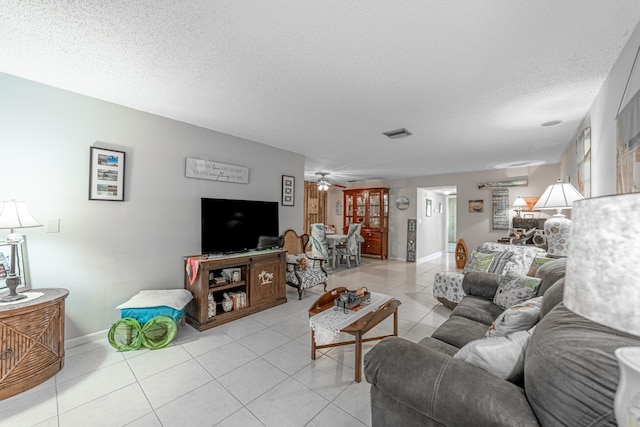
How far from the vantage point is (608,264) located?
0.49m

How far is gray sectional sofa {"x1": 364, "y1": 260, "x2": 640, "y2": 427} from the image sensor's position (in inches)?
30.3

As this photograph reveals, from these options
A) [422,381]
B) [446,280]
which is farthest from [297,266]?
[422,381]

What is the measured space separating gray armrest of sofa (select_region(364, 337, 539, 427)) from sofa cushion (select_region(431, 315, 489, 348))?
718 millimetres

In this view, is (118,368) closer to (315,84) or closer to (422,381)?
(422,381)

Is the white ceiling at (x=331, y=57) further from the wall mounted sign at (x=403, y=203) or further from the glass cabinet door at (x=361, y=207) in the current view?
the glass cabinet door at (x=361, y=207)

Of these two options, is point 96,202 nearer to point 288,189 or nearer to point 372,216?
point 288,189

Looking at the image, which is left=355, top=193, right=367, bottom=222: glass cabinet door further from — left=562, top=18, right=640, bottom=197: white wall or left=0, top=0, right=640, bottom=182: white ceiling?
left=562, top=18, right=640, bottom=197: white wall

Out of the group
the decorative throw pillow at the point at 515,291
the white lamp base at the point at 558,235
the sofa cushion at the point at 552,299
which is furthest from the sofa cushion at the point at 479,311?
the white lamp base at the point at 558,235

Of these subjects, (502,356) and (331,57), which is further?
(331,57)

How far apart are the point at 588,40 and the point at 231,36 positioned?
88.2 inches

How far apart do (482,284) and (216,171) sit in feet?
11.1

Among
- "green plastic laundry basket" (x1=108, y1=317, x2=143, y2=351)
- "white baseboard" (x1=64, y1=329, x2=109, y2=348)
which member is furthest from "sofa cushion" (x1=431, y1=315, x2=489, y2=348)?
"white baseboard" (x1=64, y1=329, x2=109, y2=348)

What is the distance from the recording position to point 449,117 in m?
2.86

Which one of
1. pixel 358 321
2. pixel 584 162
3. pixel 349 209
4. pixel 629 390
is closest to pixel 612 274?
pixel 629 390
